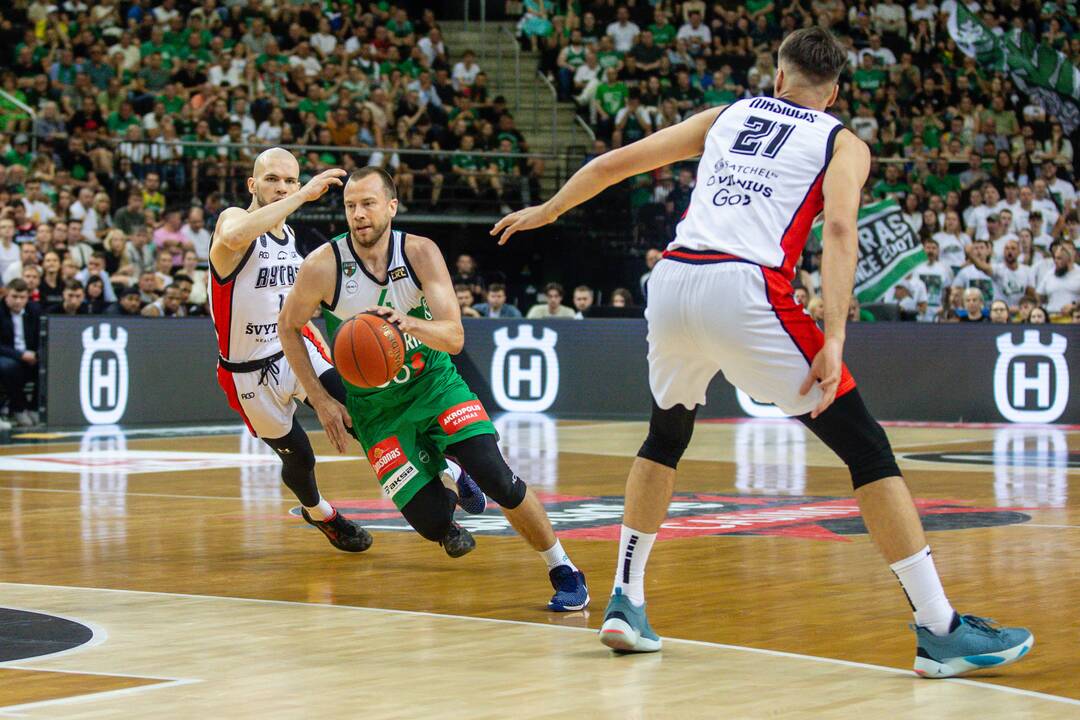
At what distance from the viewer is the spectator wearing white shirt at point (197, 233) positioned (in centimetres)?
1820

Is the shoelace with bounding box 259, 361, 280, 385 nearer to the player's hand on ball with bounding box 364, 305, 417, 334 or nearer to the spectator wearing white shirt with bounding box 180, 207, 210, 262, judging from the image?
the player's hand on ball with bounding box 364, 305, 417, 334

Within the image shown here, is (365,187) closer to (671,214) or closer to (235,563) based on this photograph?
(235,563)

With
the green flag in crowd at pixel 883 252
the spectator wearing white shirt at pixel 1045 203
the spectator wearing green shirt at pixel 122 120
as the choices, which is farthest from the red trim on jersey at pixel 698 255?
the spectator wearing white shirt at pixel 1045 203

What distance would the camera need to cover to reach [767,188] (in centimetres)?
496

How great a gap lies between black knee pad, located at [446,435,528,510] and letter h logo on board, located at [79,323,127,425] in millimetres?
10536

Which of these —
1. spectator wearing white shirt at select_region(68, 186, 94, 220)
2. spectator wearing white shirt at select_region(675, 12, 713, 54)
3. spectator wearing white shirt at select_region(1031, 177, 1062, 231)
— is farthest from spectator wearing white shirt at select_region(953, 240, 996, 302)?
spectator wearing white shirt at select_region(68, 186, 94, 220)

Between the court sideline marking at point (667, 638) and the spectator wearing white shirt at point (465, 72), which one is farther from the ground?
the spectator wearing white shirt at point (465, 72)

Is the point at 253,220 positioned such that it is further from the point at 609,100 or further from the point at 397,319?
the point at 609,100

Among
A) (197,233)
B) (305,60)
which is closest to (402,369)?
(197,233)

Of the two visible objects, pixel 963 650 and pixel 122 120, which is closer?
pixel 963 650

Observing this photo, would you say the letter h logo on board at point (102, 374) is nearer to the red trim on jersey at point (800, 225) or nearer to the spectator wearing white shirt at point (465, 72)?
the spectator wearing white shirt at point (465, 72)

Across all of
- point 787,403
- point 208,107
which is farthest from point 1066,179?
point 787,403

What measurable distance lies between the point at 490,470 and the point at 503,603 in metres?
0.53

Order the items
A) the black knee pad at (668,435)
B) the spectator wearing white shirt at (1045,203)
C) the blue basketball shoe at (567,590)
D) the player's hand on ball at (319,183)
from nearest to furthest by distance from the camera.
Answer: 1. the black knee pad at (668,435)
2. the blue basketball shoe at (567,590)
3. the player's hand on ball at (319,183)
4. the spectator wearing white shirt at (1045,203)
